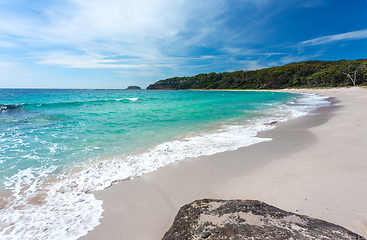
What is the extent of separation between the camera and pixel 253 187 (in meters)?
3.19

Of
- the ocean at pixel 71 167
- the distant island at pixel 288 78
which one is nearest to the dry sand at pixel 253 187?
the ocean at pixel 71 167

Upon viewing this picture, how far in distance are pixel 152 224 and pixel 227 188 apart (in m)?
1.59

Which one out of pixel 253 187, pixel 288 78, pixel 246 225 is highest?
pixel 288 78

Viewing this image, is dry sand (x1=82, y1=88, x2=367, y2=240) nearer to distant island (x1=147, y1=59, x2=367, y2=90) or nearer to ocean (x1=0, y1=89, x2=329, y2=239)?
ocean (x1=0, y1=89, x2=329, y2=239)

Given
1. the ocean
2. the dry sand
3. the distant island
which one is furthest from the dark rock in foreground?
the distant island

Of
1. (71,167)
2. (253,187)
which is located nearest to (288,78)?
(253,187)

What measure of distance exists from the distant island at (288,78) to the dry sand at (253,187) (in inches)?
2656

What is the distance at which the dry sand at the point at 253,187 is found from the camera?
2391mm

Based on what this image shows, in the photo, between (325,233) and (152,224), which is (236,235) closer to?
(325,233)

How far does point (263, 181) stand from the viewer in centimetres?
340

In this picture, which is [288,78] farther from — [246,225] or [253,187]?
[246,225]

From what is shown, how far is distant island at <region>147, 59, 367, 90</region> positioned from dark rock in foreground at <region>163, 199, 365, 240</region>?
70.4 metres

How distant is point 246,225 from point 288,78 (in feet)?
347

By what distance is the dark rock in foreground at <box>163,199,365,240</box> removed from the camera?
1.73 meters
